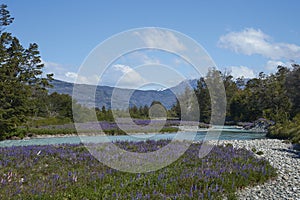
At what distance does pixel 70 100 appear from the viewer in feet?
147

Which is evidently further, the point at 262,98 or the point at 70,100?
the point at 262,98

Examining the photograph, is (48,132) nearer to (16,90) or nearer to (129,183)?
(16,90)

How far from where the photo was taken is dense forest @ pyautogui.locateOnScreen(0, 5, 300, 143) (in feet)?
79.7

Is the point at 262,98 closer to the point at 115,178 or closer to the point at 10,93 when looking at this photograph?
the point at 10,93

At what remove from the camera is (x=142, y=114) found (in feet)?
177

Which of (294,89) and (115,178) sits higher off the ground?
(294,89)

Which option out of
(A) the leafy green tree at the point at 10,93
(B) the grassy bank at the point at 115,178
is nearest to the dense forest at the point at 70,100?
(A) the leafy green tree at the point at 10,93

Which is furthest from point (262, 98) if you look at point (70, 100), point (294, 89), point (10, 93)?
point (10, 93)

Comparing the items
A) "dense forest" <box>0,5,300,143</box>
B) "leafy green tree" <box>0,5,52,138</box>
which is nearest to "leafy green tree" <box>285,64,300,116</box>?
"dense forest" <box>0,5,300,143</box>

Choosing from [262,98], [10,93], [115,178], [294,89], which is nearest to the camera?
[115,178]

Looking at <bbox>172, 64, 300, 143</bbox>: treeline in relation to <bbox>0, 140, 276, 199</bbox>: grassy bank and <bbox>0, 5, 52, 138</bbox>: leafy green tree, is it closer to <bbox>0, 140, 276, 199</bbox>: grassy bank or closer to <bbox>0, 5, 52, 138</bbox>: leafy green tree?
<bbox>0, 5, 52, 138</bbox>: leafy green tree

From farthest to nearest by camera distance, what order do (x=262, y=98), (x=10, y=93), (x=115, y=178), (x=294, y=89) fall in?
(x=262, y=98) → (x=294, y=89) → (x=10, y=93) → (x=115, y=178)

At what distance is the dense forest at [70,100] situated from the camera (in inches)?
956

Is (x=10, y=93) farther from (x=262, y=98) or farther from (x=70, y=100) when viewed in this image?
(x=262, y=98)
